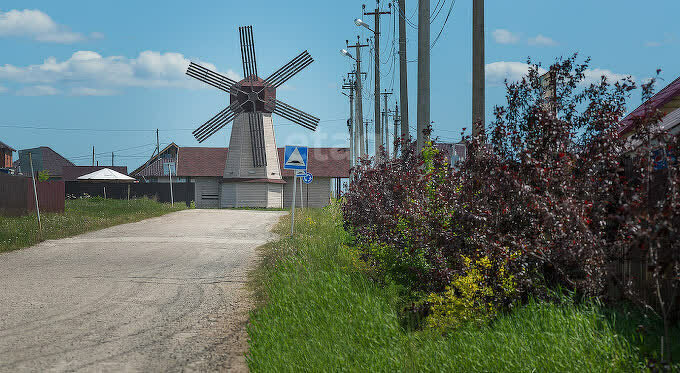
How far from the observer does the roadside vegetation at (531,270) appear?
4.91m

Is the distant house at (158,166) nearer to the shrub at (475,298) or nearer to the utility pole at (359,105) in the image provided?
the utility pole at (359,105)

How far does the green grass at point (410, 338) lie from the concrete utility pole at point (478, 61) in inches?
129

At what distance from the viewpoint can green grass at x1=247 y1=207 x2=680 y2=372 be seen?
4.83m

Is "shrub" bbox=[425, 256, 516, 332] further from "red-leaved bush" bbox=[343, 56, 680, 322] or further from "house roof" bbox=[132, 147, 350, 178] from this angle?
"house roof" bbox=[132, 147, 350, 178]

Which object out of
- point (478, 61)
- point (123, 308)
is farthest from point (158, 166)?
point (478, 61)

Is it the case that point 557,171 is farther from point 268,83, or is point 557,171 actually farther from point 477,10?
point 268,83

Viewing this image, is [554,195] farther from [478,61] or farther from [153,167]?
[153,167]

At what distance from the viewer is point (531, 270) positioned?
656cm

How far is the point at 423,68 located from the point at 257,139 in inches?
1230

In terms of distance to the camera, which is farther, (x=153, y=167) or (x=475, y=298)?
(x=153, y=167)

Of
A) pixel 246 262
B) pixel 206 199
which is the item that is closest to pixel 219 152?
pixel 206 199

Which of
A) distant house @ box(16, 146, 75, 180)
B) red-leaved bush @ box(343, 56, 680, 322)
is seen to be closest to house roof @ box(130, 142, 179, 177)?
distant house @ box(16, 146, 75, 180)

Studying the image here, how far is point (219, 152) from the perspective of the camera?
5981 cm

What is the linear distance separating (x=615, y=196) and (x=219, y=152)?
5563cm
